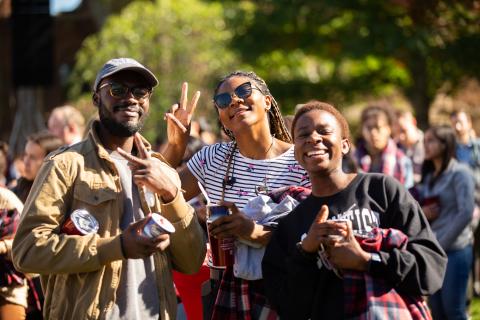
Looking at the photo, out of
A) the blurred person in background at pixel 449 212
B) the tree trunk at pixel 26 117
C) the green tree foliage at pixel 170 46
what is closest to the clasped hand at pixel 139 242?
the blurred person in background at pixel 449 212

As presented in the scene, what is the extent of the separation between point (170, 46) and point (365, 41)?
5.92 meters

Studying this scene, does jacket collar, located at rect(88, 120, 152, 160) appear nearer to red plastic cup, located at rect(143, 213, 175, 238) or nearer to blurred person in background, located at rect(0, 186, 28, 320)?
red plastic cup, located at rect(143, 213, 175, 238)

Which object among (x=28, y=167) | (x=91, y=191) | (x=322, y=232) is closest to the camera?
(x=322, y=232)

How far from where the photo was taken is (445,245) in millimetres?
8391

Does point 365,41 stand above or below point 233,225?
above

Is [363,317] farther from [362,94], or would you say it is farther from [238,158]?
[362,94]

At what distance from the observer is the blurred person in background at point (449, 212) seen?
836cm

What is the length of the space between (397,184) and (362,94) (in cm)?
1582

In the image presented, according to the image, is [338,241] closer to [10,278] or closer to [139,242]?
[139,242]

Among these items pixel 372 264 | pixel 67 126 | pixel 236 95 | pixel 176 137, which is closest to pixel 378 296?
pixel 372 264

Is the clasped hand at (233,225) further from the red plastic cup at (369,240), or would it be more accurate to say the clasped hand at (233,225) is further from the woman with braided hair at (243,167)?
the red plastic cup at (369,240)

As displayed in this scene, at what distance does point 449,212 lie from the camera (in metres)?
8.46

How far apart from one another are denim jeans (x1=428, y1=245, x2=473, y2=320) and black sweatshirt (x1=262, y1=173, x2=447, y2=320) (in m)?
4.07

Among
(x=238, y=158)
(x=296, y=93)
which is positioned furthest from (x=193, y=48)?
(x=238, y=158)
